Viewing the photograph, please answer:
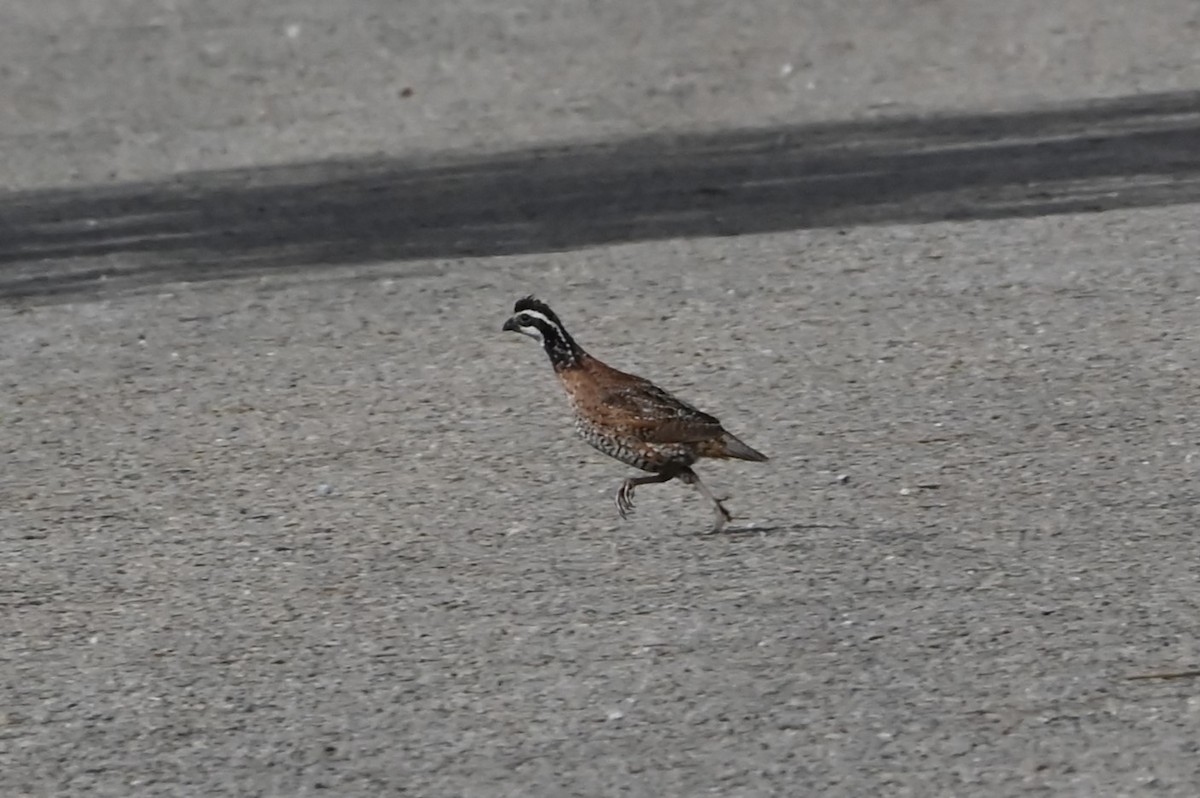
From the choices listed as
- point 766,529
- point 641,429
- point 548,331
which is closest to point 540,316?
point 548,331

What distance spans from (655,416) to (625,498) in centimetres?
33

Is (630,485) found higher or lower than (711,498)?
higher

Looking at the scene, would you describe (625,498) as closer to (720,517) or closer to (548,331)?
(720,517)

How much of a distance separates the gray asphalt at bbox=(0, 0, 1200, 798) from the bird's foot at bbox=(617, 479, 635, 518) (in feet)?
0.22

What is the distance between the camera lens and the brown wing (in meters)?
7.72

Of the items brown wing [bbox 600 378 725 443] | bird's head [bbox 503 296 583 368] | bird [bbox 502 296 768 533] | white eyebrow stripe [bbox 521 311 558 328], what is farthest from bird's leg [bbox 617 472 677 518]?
white eyebrow stripe [bbox 521 311 558 328]

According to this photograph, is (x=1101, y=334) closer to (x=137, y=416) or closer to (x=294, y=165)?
(x=137, y=416)

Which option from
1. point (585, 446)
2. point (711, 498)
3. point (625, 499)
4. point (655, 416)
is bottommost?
point (711, 498)

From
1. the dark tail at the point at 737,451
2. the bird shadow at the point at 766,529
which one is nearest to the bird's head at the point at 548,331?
the dark tail at the point at 737,451

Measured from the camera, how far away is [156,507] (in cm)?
830

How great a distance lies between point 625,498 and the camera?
7.90 meters

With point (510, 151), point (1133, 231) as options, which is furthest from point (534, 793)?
point (510, 151)

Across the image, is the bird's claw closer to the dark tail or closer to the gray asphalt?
the gray asphalt

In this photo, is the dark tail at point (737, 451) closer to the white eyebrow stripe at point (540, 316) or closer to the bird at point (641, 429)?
the bird at point (641, 429)
